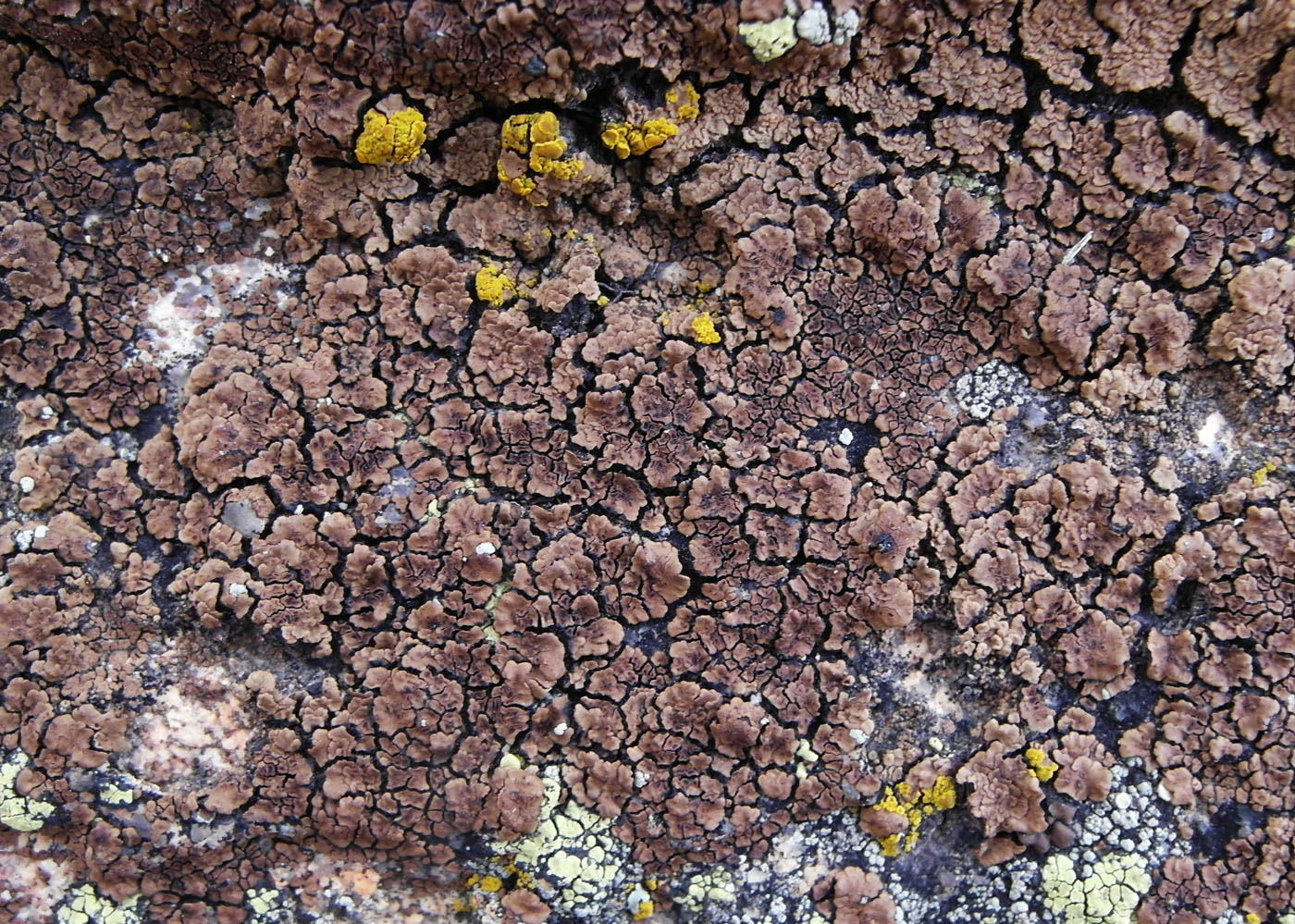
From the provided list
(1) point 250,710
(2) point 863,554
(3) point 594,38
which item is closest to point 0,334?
(1) point 250,710

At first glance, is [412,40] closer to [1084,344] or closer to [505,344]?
[505,344]

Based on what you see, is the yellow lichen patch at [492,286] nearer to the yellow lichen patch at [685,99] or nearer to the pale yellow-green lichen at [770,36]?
the yellow lichen patch at [685,99]

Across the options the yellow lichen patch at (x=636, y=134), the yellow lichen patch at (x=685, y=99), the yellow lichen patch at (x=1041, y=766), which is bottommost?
the yellow lichen patch at (x=1041, y=766)

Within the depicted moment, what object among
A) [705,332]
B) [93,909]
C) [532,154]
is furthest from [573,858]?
[532,154]

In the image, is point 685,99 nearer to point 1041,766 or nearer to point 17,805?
point 1041,766

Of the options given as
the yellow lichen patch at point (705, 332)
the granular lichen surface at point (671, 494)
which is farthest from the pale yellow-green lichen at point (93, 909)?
the yellow lichen patch at point (705, 332)

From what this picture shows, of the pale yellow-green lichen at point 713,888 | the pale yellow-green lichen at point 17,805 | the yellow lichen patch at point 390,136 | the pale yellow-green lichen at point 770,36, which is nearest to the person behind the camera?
the pale yellow-green lichen at point 770,36
